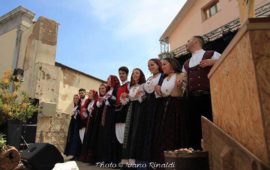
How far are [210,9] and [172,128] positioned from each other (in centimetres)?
1084

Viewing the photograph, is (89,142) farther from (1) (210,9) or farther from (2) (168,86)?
(1) (210,9)

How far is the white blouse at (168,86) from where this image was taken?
322 centimetres

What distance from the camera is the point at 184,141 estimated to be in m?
3.00

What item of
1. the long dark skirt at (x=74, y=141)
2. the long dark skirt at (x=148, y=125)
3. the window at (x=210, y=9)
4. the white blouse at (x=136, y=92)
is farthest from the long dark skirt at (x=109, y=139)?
the window at (x=210, y=9)

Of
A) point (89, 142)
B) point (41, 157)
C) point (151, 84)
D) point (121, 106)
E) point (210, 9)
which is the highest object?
point (210, 9)

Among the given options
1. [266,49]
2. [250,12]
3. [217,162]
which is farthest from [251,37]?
[250,12]

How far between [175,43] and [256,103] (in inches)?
535

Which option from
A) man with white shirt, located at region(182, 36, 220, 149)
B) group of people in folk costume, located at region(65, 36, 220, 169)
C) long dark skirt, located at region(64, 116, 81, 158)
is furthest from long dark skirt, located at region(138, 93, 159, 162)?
long dark skirt, located at region(64, 116, 81, 158)

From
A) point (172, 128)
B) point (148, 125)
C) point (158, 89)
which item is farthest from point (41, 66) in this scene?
point (172, 128)

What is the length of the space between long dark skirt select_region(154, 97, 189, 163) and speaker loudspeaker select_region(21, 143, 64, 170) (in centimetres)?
131

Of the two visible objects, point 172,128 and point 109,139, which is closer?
point 172,128

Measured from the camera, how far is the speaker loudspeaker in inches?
131

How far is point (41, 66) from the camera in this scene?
690cm

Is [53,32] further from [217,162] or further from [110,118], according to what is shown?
[217,162]
